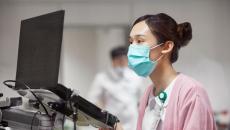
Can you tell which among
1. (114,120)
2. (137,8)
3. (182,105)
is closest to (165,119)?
(182,105)

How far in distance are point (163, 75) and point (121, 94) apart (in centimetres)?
224

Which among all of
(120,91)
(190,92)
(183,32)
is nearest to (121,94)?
A: (120,91)

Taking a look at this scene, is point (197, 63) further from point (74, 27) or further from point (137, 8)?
point (74, 27)

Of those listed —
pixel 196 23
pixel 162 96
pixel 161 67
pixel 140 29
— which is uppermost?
pixel 196 23

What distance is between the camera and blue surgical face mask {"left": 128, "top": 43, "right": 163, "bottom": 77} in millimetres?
1664

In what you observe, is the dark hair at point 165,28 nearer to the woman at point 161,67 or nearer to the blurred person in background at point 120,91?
the woman at point 161,67

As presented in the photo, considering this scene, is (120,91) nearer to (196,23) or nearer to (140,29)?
(196,23)

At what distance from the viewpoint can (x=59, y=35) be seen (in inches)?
51.8

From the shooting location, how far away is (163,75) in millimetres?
1670

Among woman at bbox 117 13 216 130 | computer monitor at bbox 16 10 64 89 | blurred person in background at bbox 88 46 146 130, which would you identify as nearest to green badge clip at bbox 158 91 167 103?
woman at bbox 117 13 216 130

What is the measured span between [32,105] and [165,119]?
1.65 feet

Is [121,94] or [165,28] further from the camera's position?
[121,94]

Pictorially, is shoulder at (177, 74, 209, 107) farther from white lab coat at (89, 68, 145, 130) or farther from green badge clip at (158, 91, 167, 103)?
white lab coat at (89, 68, 145, 130)

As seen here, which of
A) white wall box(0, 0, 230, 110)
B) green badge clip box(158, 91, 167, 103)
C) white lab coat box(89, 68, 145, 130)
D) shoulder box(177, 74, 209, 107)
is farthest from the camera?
white wall box(0, 0, 230, 110)
